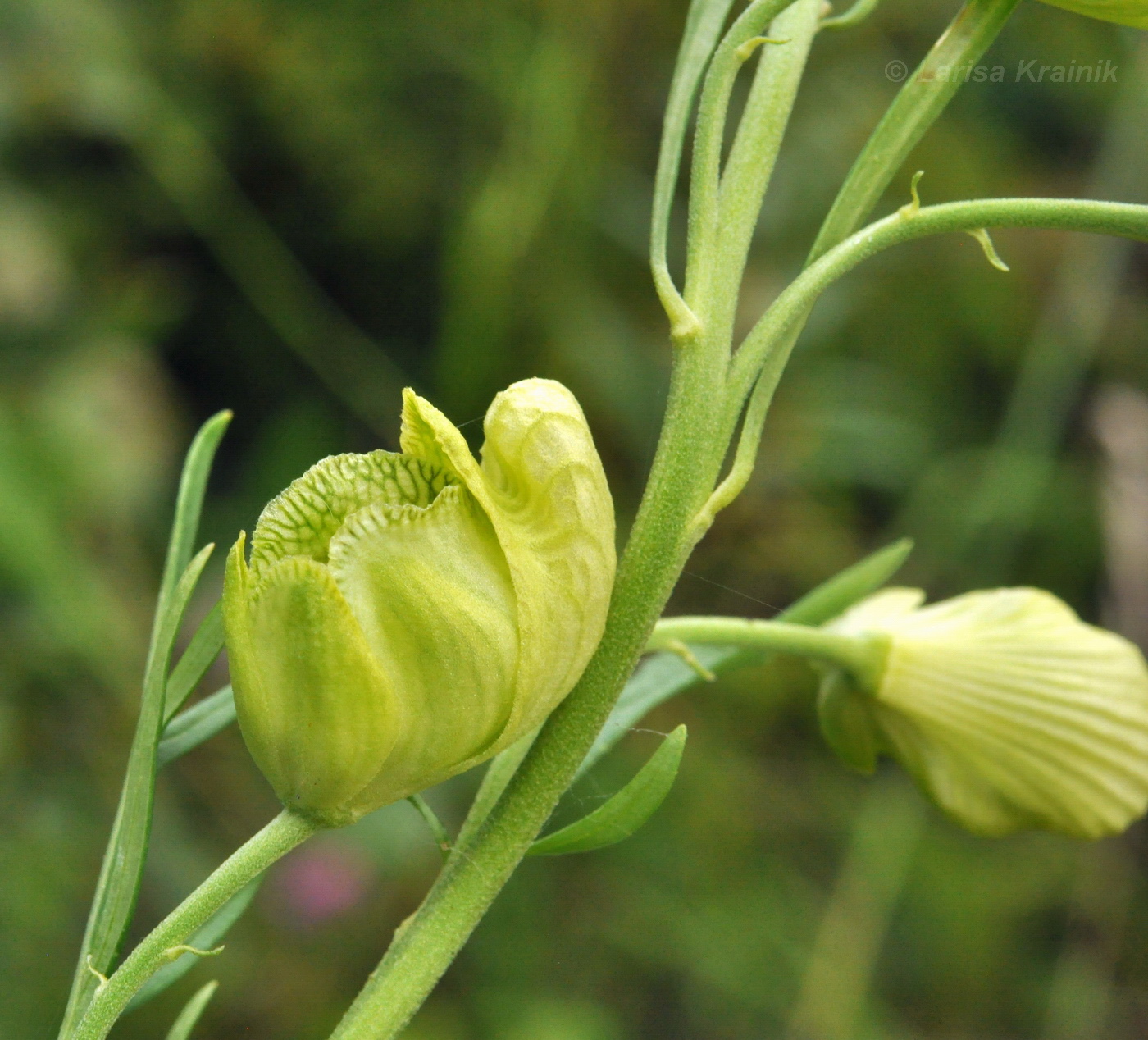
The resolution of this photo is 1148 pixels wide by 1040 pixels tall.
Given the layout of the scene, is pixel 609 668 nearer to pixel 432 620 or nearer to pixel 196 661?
pixel 432 620

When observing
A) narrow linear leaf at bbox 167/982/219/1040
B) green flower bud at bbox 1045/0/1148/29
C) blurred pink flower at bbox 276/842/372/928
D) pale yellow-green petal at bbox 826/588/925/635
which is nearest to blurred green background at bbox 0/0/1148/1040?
blurred pink flower at bbox 276/842/372/928

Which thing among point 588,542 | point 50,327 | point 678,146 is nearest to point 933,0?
point 50,327

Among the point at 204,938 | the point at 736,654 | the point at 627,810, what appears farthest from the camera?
the point at 736,654

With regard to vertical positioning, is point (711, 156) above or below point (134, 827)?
above

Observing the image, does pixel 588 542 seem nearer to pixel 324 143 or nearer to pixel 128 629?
pixel 128 629

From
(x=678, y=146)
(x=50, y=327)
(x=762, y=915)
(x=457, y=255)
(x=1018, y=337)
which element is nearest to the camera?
(x=678, y=146)

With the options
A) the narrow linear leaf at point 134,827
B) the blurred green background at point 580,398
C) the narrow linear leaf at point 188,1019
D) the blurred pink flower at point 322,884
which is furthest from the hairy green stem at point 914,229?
the blurred pink flower at point 322,884

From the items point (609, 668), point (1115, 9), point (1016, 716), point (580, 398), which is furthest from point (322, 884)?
point (1115, 9)
